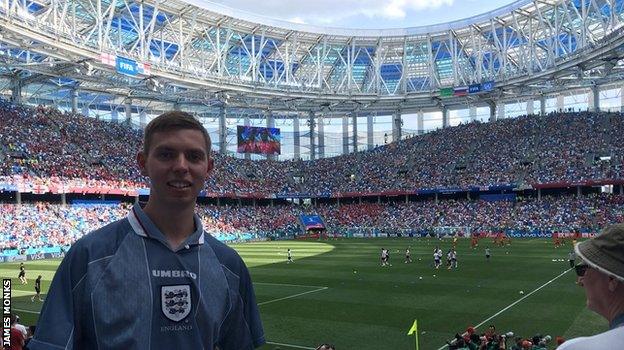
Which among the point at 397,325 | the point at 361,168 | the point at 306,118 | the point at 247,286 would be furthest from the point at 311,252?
the point at 306,118

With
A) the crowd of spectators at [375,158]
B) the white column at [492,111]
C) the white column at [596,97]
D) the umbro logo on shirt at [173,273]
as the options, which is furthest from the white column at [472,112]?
the umbro logo on shirt at [173,273]

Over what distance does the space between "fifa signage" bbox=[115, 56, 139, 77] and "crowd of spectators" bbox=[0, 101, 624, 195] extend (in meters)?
10.2

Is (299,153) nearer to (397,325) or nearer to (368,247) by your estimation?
(368,247)

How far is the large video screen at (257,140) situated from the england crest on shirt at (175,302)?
78619 mm

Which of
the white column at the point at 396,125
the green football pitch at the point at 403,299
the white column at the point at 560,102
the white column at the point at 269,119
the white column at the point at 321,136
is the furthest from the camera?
the white column at the point at 321,136

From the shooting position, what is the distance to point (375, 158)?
283 feet

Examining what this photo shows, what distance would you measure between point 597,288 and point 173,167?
7.49ft

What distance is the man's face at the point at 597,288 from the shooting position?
262 centimetres

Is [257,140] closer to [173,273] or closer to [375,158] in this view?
[375,158]

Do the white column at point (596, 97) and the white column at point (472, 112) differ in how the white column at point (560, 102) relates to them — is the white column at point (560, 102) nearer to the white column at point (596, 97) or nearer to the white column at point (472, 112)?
the white column at point (596, 97)

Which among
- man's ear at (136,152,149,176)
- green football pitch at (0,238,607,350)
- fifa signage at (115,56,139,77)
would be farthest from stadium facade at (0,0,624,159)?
man's ear at (136,152,149,176)

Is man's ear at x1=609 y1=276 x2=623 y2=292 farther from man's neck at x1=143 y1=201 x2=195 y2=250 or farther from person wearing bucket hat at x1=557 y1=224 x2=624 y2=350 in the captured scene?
man's neck at x1=143 y1=201 x2=195 y2=250

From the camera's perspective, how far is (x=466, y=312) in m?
21.1

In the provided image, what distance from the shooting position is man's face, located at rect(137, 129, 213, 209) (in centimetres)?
289
